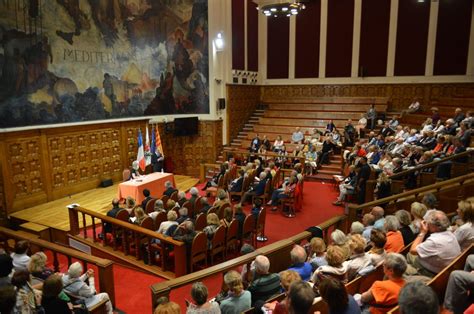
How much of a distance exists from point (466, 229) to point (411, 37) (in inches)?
568

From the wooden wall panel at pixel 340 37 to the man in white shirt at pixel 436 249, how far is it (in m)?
14.6

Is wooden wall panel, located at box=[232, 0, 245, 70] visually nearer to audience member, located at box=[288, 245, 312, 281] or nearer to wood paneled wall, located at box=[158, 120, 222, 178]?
wood paneled wall, located at box=[158, 120, 222, 178]

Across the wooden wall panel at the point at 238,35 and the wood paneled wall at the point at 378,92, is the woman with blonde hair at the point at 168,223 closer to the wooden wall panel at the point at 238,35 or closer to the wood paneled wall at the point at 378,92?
the wooden wall panel at the point at 238,35

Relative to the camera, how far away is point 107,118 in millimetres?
11227

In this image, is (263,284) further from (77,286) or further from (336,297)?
(77,286)

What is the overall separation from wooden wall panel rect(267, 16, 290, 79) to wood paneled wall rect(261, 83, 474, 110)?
736 mm

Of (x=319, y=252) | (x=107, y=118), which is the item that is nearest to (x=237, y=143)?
(x=107, y=118)

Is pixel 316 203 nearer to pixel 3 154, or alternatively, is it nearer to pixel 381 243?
pixel 381 243

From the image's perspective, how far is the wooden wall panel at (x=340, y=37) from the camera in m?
16.7

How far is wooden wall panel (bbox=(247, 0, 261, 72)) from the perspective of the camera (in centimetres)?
1658

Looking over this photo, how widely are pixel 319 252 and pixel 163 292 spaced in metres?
1.72

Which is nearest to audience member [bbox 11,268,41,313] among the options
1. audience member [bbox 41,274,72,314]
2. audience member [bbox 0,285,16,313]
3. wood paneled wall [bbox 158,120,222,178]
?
audience member [bbox 41,274,72,314]

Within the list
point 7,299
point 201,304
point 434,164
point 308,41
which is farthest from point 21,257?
point 308,41

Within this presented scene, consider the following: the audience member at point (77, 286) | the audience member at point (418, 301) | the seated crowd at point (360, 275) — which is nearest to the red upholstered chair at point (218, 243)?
the seated crowd at point (360, 275)
